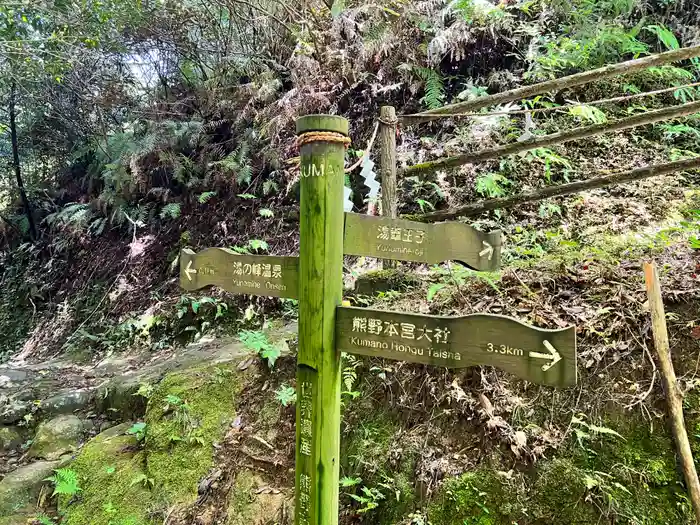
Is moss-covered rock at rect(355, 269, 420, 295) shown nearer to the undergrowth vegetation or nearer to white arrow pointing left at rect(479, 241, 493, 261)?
the undergrowth vegetation

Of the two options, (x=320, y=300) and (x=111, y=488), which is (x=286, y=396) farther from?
(x=320, y=300)

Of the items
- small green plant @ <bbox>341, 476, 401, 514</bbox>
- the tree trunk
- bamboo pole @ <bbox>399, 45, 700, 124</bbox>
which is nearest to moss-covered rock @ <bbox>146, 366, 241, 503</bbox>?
small green plant @ <bbox>341, 476, 401, 514</bbox>

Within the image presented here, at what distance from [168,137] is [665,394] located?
25.5ft

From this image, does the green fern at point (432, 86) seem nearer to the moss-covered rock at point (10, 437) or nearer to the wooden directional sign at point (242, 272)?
the wooden directional sign at point (242, 272)

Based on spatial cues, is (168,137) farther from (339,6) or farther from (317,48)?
(339,6)

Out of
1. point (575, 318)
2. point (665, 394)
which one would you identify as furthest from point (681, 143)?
point (665, 394)

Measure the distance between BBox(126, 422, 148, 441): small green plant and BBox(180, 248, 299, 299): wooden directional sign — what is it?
7.97ft

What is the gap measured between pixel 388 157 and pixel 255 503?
2.79 m

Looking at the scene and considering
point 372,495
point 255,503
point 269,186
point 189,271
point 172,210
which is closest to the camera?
point 189,271

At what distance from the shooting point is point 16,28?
659cm

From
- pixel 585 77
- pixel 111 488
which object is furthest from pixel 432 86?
pixel 111 488

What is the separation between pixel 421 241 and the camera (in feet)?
6.68

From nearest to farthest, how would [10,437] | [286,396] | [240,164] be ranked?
[286,396] < [10,437] < [240,164]

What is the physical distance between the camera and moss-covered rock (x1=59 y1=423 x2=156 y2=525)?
11.8 ft
